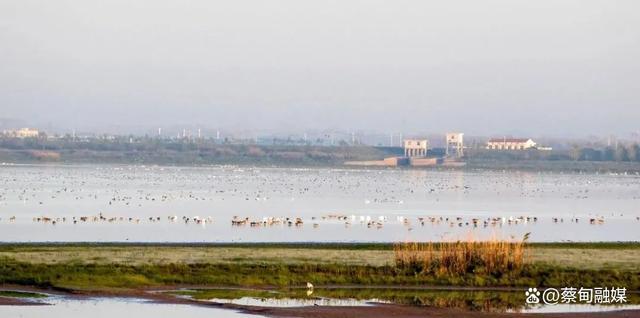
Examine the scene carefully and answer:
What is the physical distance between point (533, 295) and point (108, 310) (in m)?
8.56

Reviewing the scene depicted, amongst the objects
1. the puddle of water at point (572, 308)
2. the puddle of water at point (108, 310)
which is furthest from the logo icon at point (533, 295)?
the puddle of water at point (108, 310)

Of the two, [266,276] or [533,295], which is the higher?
[266,276]

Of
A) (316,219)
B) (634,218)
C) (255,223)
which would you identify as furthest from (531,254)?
(634,218)

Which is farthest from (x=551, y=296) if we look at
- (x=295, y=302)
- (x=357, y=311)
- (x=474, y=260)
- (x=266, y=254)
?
(x=266, y=254)

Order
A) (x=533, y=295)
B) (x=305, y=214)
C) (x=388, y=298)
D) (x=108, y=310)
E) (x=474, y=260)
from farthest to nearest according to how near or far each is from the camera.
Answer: (x=305, y=214) < (x=474, y=260) < (x=533, y=295) < (x=388, y=298) < (x=108, y=310)

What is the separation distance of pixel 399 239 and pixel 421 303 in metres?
18.3

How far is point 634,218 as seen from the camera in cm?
6238

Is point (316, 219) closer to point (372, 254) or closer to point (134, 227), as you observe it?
point (134, 227)

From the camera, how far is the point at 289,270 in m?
28.5

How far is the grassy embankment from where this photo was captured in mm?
27156

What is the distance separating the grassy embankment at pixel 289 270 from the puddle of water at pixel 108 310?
82.6 inches

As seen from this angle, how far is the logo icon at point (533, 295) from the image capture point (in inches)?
997

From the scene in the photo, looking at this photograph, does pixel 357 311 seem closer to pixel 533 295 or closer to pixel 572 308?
pixel 572 308

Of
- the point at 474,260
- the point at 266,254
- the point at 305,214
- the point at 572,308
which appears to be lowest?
the point at 305,214
